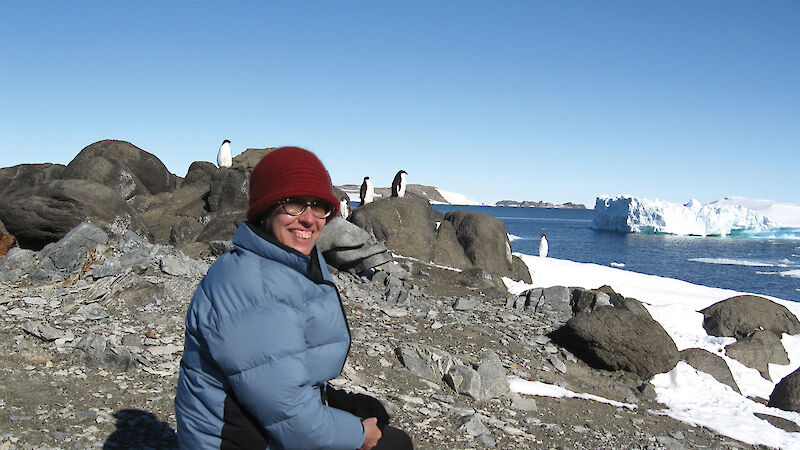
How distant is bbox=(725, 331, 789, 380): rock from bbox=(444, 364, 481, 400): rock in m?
6.38

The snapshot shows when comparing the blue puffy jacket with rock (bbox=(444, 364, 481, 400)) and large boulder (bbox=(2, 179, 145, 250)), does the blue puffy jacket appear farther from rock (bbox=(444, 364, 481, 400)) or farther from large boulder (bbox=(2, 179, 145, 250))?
large boulder (bbox=(2, 179, 145, 250))

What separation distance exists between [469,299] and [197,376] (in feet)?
30.3

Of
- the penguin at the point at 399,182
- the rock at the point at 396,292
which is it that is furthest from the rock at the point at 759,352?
the penguin at the point at 399,182

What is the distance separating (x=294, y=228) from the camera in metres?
2.24

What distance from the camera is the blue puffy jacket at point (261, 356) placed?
1.94 m

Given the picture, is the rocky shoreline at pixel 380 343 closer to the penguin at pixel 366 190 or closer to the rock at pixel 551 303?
the rock at pixel 551 303

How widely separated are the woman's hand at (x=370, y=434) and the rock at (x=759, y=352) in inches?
398

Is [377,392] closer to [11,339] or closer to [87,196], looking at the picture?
[11,339]

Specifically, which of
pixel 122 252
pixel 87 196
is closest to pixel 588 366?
pixel 122 252

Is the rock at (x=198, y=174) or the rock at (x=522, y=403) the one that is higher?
the rock at (x=198, y=174)

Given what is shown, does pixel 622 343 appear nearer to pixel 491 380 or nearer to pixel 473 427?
pixel 491 380

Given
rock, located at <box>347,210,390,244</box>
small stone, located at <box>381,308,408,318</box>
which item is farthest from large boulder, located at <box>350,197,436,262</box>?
small stone, located at <box>381,308,408,318</box>

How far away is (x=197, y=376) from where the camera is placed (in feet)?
6.77

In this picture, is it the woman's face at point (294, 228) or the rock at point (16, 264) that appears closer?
the woman's face at point (294, 228)
